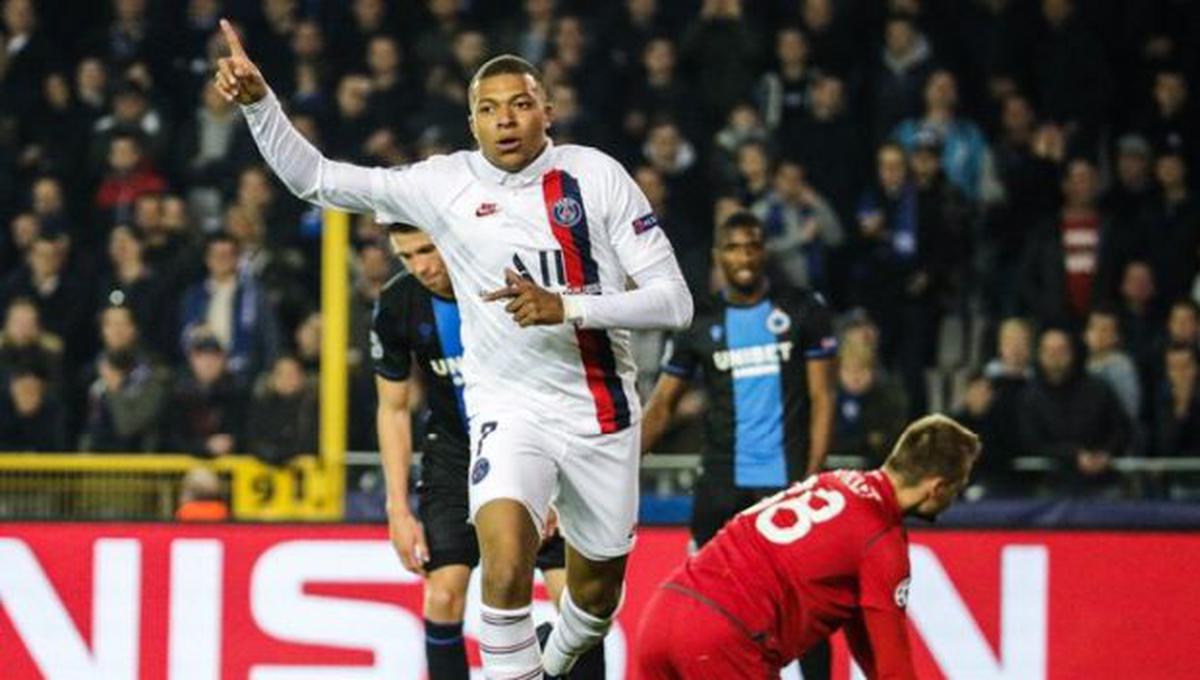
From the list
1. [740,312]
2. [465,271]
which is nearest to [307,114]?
[740,312]

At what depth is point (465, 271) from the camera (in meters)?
7.58

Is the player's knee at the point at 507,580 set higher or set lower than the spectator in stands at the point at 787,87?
lower

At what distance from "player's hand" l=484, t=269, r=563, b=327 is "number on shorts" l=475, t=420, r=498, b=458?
1.98 feet

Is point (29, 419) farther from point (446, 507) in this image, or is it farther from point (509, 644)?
point (509, 644)

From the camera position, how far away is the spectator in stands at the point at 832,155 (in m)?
14.1

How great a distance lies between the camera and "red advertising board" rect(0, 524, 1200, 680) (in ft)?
31.4

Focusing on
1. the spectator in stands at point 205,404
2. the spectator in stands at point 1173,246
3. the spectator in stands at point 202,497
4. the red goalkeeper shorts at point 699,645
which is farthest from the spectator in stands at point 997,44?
the red goalkeeper shorts at point 699,645

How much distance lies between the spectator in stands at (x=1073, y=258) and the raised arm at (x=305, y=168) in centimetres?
640

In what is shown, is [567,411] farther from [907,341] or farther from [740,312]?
[907,341]

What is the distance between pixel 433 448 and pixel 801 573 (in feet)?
5.97

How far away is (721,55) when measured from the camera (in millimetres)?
14750

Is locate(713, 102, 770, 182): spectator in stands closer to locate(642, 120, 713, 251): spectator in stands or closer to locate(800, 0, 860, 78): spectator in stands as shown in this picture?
locate(642, 120, 713, 251): spectator in stands

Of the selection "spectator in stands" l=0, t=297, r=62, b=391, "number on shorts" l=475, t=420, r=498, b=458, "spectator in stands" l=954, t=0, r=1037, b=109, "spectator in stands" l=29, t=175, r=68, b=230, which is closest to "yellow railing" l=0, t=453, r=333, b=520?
"spectator in stands" l=0, t=297, r=62, b=391

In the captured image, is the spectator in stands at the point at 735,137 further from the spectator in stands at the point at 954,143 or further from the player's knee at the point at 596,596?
the player's knee at the point at 596,596
